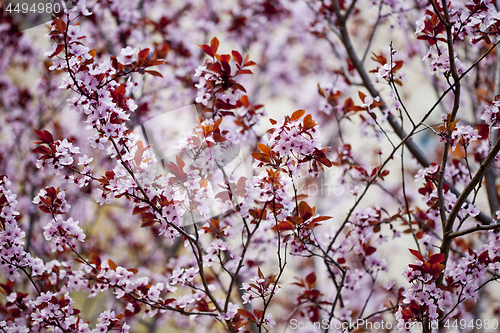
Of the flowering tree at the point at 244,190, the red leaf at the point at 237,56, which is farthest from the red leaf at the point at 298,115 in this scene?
the red leaf at the point at 237,56

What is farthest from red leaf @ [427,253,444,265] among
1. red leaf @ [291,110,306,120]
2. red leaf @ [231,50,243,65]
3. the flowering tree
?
red leaf @ [231,50,243,65]

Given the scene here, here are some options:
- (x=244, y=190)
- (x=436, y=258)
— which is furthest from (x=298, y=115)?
(x=436, y=258)

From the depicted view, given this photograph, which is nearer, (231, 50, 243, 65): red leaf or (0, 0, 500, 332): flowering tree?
(0, 0, 500, 332): flowering tree

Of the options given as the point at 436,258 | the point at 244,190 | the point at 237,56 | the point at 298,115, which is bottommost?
the point at 436,258

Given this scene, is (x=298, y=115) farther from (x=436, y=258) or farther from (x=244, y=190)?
(x=436, y=258)

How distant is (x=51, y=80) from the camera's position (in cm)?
355

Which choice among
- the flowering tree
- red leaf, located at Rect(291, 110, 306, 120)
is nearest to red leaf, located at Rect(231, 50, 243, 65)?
the flowering tree

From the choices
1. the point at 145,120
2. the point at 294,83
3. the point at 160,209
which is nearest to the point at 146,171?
the point at 160,209

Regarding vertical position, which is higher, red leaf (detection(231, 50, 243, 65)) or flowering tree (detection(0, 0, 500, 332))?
red leaf (detection(231, 50, 243, 65))

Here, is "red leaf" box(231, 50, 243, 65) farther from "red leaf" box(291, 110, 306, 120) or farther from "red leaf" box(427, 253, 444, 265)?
"red leaf" box(427, 253, 444, 265)

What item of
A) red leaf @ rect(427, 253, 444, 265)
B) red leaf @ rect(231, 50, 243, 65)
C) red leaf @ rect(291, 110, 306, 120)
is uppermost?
red leaf @ rect(231, 50, 243, 65)

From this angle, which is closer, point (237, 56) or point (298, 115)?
point (298, 115)

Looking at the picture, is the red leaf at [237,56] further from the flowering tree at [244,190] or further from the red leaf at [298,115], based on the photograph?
the red leaf at [298,115]

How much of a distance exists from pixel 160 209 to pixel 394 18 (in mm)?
2244
